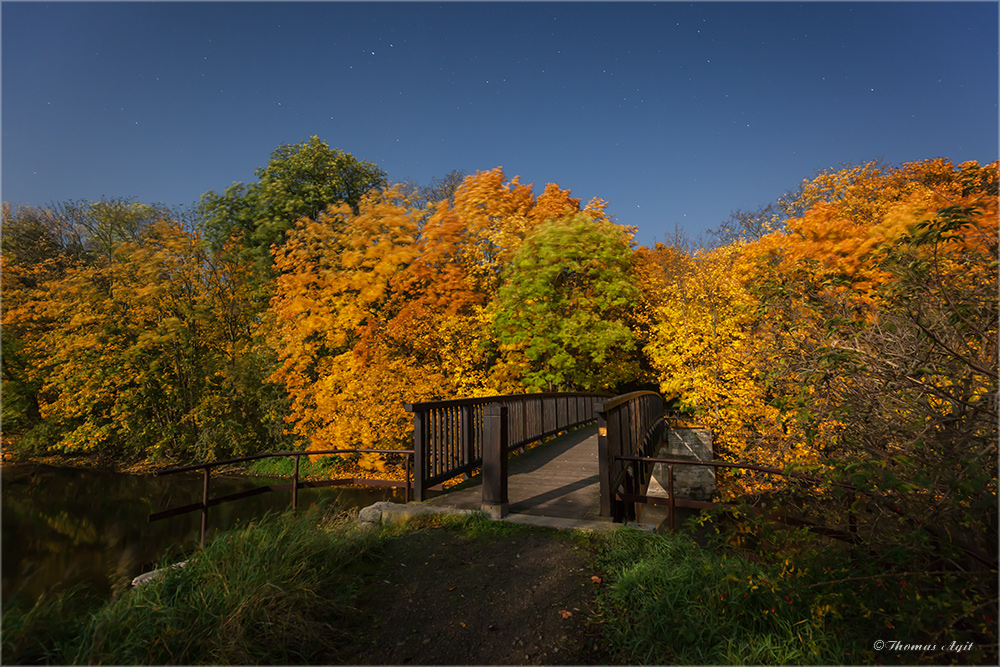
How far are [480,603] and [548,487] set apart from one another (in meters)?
3.48

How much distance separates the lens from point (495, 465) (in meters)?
5.58

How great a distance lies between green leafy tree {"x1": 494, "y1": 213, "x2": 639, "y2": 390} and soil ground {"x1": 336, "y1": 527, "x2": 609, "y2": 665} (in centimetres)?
1145

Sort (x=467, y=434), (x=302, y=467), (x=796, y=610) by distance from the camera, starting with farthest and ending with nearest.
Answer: (x=302, y=467)
(x=467, y=434)
(x=796, y=610)

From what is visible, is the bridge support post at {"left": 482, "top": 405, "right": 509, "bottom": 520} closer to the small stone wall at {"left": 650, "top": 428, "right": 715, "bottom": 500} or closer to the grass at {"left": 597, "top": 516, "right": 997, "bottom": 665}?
the grass at {"left": 597, "top": 516, "right": 997, "bottom": 665}

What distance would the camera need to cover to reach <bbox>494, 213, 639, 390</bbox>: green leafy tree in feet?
52.9

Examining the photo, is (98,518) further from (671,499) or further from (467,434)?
(671,499)

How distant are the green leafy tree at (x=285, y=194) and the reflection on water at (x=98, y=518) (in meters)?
10.3

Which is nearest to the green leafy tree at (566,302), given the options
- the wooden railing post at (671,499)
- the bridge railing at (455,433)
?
the bridge railing at (455,433)

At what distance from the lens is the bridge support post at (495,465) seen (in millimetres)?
5523

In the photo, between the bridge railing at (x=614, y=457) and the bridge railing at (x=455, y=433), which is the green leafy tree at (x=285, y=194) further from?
the bridge railing at (x=614, y=457)

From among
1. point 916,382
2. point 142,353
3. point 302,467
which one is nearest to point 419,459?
point 916,382

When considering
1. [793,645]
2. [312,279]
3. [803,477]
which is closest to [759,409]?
[803,477]

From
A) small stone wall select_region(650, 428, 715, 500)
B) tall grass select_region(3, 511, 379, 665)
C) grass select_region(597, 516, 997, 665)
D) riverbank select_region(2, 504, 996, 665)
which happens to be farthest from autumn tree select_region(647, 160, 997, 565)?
small stone wall select_region(650, 428, 715, 500)

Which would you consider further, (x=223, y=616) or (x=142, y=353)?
(x=142, y=353)
